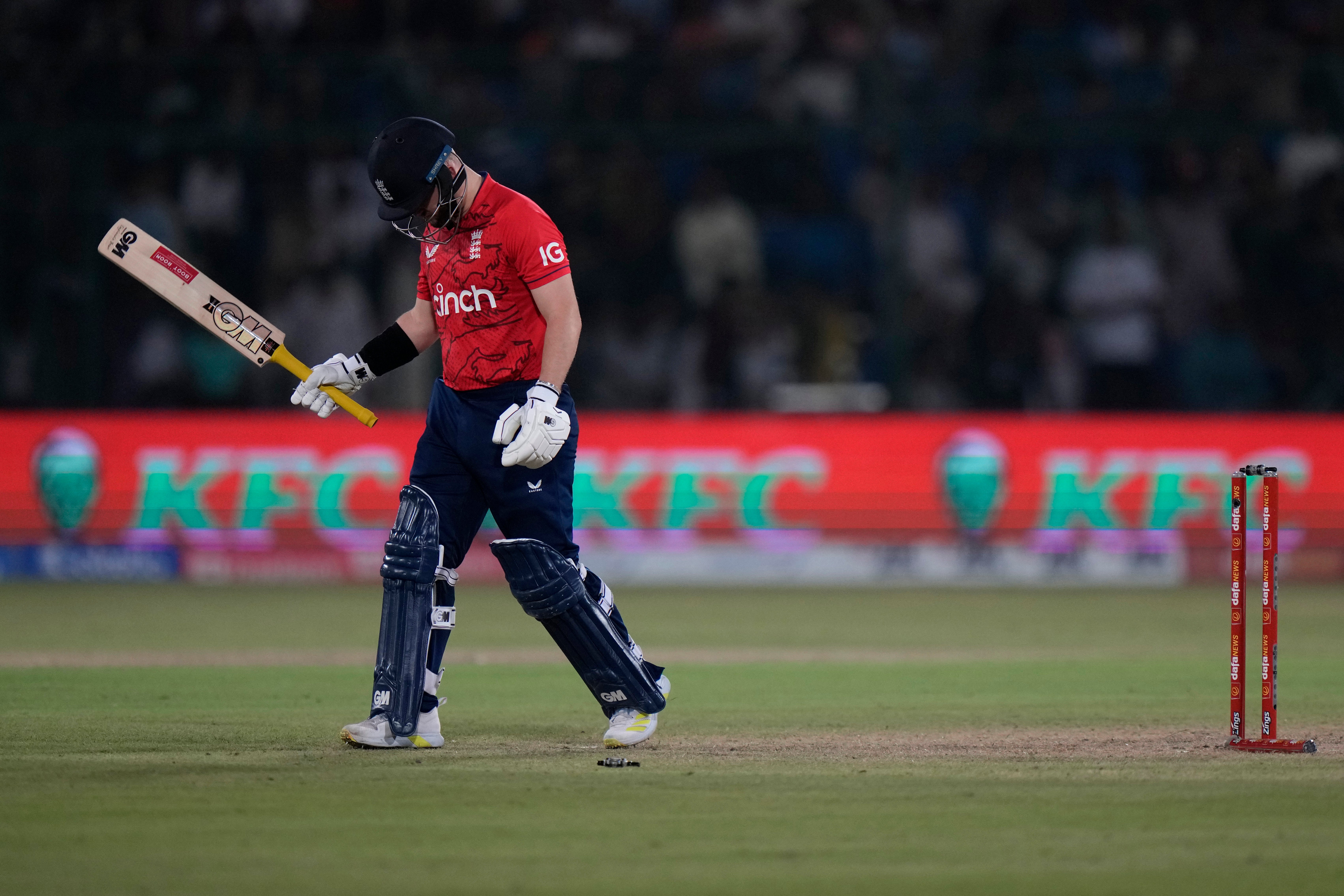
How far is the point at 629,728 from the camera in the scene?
634 centimetres

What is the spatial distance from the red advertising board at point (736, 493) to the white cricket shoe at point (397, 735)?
7.95 m

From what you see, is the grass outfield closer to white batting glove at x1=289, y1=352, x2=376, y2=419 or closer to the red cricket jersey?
white batting glove at x1=289, y1=352, x2=376, y2=419

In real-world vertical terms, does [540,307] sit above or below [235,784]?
above

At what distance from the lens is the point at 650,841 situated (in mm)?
4641

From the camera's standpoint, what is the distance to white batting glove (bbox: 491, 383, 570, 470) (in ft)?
19.7

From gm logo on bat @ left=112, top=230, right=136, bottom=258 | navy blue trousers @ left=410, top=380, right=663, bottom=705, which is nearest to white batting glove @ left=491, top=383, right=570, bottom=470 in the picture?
navy blue trousers @ left=410, top=380, right=663, bottom=705

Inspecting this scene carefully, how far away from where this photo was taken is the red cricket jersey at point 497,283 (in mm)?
6234

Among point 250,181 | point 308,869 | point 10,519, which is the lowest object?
point 308,869

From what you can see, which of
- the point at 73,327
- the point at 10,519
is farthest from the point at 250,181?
the point at 10,519

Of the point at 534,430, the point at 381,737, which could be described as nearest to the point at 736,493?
the point at 381,737

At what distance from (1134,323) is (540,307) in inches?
389

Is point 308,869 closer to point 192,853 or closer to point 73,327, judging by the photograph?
point 192,853

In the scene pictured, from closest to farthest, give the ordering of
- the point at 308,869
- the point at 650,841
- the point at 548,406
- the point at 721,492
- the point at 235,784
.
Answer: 1. the point at 308,869
2. the point at 650,841
3. the point at 235,784
4. the point at 548,406
5. the point at 721,492

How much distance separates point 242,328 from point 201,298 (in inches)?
7.8
